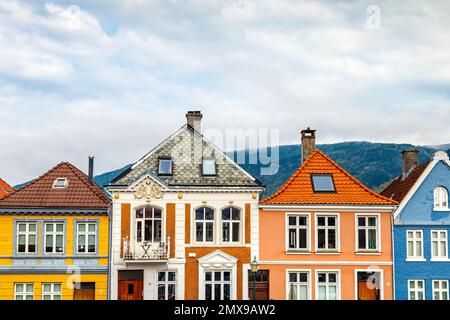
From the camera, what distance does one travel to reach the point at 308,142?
36.4 m

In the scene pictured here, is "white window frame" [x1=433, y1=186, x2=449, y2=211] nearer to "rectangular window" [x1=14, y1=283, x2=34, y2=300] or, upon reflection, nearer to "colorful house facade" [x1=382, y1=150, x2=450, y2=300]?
"colorful house facade" [x1=382, y1=150, x2=450, y2=300]

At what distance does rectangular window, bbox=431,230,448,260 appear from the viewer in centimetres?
3312

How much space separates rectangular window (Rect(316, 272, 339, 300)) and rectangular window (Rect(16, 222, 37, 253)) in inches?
561

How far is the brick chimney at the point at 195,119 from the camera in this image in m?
35.6

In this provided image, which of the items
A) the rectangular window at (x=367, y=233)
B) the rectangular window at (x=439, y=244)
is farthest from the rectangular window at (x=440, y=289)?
the rectangular window at (x=367, y=233)

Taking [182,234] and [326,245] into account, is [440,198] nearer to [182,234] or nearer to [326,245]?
[326,245]

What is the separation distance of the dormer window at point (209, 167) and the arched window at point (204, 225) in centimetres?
186

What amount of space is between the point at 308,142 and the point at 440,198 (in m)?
7.57

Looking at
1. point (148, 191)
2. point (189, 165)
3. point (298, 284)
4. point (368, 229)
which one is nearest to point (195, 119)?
point (189, 165)

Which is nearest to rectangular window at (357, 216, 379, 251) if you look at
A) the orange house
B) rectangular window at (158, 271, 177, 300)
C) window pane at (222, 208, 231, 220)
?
the orange house

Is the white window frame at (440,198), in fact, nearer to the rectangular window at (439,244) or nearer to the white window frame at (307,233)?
the rectangular window at (439,244)
